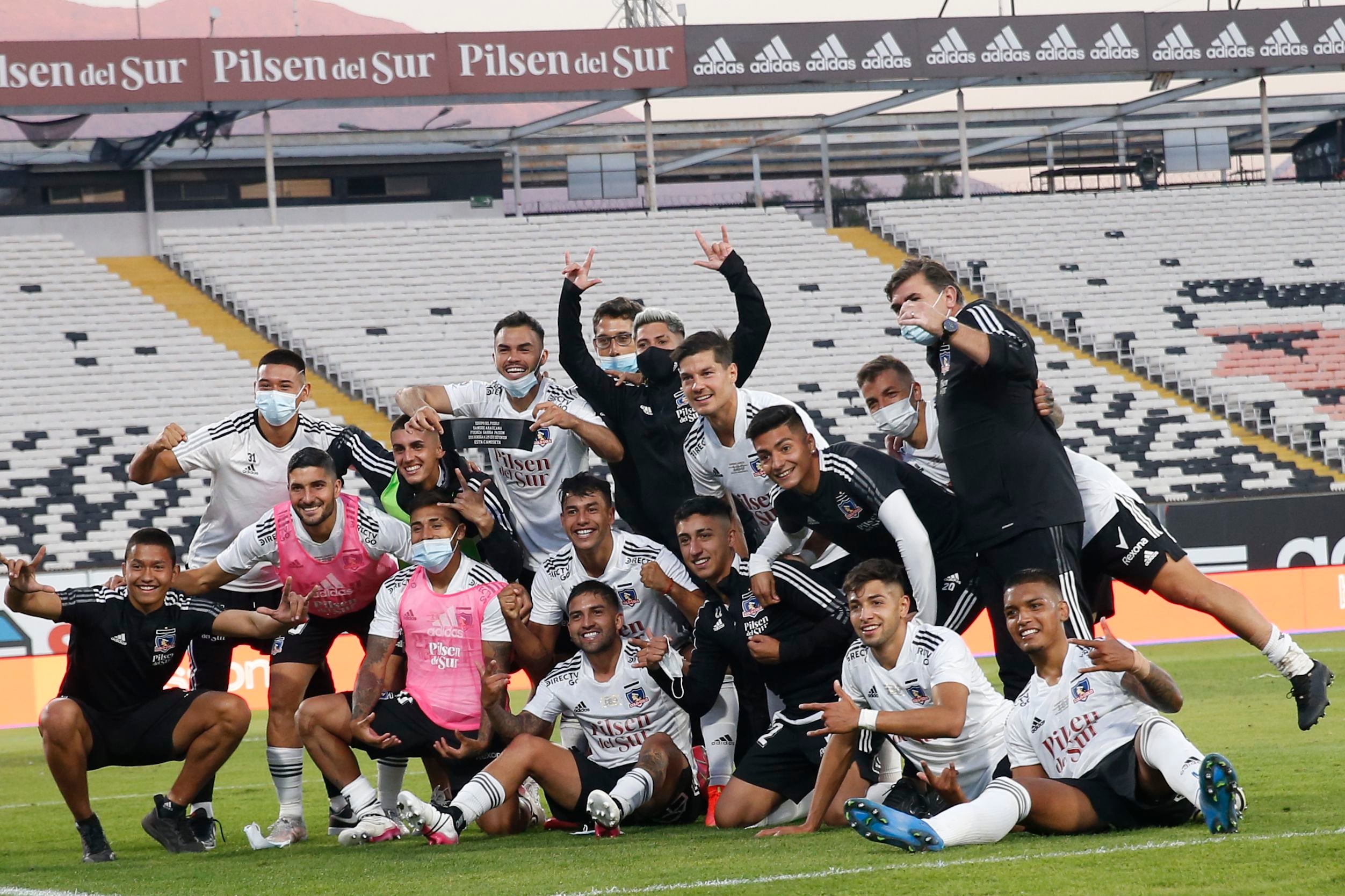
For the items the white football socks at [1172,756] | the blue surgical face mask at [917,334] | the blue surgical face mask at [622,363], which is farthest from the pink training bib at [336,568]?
the white football socks at [1172,756]

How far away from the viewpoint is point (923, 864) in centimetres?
539

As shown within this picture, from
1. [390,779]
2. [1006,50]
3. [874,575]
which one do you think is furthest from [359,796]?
[1006,50]

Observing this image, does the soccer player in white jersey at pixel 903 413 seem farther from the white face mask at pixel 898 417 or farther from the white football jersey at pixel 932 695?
the white football jersey at pixel 932 695

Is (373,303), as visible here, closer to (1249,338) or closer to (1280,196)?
(1249,338)

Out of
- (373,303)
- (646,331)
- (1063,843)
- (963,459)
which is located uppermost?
(373,303)

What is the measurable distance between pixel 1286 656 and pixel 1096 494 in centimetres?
103

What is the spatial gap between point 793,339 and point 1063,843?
22.0 meters

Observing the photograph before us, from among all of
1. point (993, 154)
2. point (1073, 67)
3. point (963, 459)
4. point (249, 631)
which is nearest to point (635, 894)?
point (963, 459)

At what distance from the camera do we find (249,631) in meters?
7.75

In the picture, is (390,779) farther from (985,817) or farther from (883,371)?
(985,817)

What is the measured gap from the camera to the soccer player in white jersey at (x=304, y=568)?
7773 mm

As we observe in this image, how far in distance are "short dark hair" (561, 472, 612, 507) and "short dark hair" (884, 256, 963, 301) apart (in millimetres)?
1966

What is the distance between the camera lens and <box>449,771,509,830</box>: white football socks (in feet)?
22.9

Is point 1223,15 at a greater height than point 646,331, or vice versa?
point 1223,15
